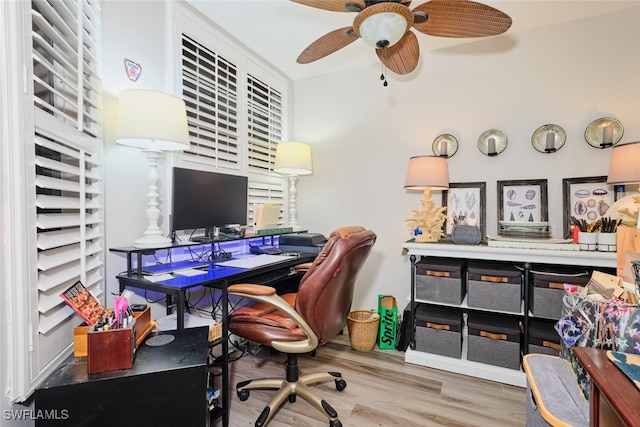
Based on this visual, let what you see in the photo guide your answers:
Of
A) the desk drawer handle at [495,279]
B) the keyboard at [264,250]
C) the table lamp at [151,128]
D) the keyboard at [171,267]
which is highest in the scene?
the table lamp at [151,128]

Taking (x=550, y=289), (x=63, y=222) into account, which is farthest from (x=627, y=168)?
(x=63, y=222)

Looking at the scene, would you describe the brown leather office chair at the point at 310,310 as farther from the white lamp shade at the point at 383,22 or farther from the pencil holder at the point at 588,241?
the pencil holder at the point at 588,241

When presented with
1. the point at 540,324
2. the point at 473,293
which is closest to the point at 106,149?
the point at 473,293

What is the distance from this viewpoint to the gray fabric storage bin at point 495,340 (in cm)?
198

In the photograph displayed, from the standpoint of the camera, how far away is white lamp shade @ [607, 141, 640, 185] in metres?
1.68

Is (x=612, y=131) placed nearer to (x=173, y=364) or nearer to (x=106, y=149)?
(x=173, y=364)

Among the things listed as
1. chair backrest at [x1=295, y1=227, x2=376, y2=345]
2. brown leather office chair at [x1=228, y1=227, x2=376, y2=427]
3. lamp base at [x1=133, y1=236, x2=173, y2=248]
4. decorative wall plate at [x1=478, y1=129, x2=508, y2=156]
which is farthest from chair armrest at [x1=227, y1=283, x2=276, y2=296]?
decorative wall plate at [x1=478, y1=129, x2=508, y2=156]

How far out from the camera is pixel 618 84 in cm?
210

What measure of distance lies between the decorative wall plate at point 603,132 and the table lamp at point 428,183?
996mm

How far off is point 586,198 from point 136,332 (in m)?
2.84

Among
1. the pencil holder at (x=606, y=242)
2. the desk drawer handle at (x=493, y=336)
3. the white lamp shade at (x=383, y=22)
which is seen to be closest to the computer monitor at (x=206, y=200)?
the white lamp shade at (x=383, y=22)

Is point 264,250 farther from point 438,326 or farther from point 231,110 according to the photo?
point 438,326

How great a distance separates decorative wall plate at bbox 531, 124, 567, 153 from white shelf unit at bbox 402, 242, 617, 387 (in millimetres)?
847

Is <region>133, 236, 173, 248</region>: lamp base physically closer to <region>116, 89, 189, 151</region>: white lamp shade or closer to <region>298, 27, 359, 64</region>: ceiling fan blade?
<region>116, 89, 189, 151</region>: white lamp shade
